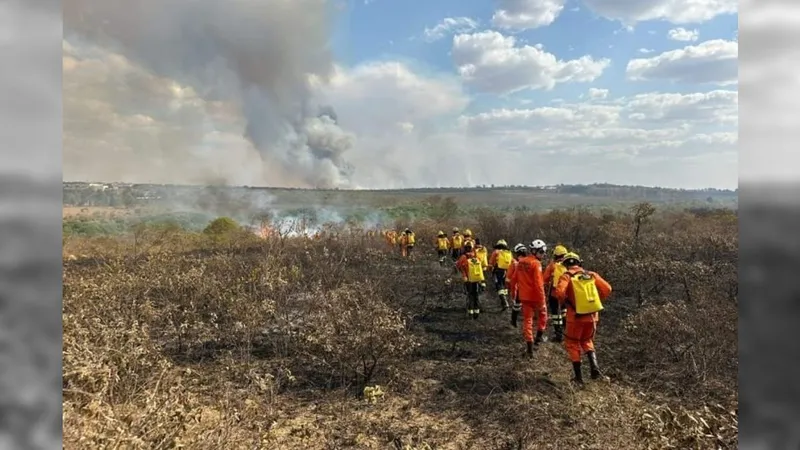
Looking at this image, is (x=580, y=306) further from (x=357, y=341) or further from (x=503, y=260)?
(x=503, y=260)

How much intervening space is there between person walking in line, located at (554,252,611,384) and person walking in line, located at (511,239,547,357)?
3.75 feet

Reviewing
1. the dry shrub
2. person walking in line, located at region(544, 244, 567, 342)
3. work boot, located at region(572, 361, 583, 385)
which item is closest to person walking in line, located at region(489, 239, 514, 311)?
person walking in line, located at region(544, 244, 567, 342)

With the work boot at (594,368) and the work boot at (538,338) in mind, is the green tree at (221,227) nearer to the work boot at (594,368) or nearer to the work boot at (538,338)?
the work boot at (538,338)

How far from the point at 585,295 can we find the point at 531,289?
162 centimetres

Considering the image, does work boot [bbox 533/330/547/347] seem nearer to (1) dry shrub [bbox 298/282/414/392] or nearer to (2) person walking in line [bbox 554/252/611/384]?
(2) person walking in line [bbox 554/252/611/384]

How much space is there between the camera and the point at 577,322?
672cm

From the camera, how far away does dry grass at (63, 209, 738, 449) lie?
451cm

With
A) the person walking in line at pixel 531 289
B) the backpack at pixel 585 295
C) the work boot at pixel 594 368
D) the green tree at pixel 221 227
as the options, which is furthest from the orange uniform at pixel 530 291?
the green tree at pixel 221 227

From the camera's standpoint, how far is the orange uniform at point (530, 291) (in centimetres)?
809

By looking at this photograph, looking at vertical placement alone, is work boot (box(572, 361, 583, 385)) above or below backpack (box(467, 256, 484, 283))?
below

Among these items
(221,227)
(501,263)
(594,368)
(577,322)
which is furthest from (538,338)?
(221,227)

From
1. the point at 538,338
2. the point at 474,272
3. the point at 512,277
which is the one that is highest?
the point at 512,277

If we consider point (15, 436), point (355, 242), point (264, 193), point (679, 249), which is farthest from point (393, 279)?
point (264, 193)

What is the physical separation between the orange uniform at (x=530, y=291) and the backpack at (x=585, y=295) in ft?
4.76
